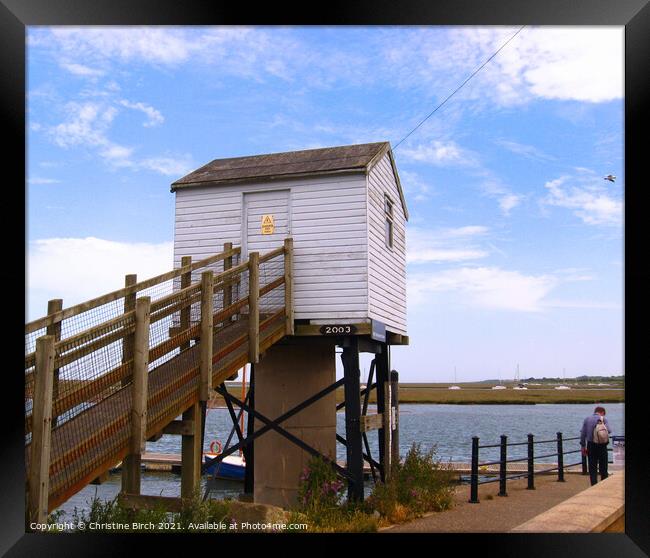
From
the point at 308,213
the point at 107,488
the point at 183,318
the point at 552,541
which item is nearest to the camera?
the point at 552,541

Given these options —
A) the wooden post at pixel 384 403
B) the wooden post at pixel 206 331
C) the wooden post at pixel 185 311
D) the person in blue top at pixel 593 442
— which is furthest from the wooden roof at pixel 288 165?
the person in blue top at pixel 593 442

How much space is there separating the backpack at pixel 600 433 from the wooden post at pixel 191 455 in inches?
337

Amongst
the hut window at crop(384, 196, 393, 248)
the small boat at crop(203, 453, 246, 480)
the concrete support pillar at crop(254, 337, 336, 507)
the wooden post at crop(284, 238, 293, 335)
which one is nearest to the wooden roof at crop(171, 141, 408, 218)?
the hut window at crop(384, 196, 393, 248)

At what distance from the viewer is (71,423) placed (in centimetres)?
934

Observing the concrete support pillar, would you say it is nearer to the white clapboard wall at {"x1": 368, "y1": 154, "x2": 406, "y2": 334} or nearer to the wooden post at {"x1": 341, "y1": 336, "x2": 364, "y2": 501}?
the wooden post at {"x1": 341, "y1": 336, "x2": 364, "y2": 501}

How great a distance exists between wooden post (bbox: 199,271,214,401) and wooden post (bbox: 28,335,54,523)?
3.19 metres

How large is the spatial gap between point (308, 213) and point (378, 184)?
1.85 m

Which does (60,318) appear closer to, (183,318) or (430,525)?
(183,318)

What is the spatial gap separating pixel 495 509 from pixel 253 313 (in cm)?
597

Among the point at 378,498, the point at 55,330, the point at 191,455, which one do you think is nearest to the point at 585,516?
the point at 378,498

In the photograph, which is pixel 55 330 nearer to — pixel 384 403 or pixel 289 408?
pixel 289 408

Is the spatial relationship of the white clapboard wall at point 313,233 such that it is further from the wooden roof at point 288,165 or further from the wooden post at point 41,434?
the wooden post at point 41,434
